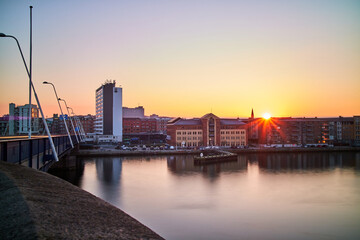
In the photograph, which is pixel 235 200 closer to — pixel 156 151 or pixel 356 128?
pixel 156 151

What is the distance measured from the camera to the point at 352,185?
2253 cm

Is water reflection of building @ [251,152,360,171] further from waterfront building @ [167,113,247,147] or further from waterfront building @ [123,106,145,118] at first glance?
waterfront building @ [123,106,145,118]

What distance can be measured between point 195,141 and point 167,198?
32602mm

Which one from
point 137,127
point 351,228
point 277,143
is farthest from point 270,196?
point 137,127

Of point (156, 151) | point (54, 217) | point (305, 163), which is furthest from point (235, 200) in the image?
point (156, 151)

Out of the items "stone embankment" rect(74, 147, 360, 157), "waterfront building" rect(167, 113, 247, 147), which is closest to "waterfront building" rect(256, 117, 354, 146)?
"stone embankment" rect(74, 147, 360, 157)

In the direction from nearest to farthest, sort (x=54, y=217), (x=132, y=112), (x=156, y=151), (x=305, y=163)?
(x=54, y=217)
(x=305, y=163)
(x=156, y=151)
(x=132, y=112)

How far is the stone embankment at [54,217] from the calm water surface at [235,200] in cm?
696

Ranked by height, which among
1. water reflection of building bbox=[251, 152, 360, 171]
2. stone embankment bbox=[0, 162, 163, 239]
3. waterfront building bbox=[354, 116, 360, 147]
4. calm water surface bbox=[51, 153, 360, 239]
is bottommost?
calm water surface bbox=[51, 153, 360, 239]

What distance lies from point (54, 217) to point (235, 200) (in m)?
14.6

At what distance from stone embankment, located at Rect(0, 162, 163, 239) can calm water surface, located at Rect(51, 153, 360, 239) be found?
6961 millimetres

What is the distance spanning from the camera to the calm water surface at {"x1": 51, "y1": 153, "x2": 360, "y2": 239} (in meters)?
12.6

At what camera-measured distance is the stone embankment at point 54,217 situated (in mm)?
3576

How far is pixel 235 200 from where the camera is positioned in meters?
17.5
